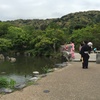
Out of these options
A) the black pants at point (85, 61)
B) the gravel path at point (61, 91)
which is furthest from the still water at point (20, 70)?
the gravel path at point (61, 91)

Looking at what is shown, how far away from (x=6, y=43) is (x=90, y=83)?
32142 mm

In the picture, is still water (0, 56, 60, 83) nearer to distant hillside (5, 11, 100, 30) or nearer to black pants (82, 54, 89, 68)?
black pants (82, 54, 89, 68)

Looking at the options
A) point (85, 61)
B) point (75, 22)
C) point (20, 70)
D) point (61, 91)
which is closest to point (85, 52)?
point (85, 61)

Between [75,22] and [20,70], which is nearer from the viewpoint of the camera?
[20,70]

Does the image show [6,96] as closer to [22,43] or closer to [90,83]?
[90,83]

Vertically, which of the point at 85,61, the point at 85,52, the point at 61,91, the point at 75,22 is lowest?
the point at 61,91

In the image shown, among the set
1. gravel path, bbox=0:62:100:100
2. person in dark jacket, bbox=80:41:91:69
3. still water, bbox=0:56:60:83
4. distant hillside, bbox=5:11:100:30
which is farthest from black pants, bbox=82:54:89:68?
distant hillside, bbox=5:11:100:30

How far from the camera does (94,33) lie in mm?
32500

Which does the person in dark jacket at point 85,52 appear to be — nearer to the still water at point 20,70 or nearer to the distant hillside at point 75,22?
the still water at point 20,70

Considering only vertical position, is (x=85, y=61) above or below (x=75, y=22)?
below

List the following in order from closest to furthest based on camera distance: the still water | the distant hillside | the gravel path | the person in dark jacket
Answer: the gravel path < the person in dark jacket < the still water < the distant hillside

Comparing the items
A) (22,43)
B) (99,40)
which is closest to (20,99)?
(99,40)

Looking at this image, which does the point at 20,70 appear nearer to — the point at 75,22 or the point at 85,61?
the point at 85,61

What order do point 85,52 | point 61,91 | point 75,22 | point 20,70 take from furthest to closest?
1. point 75,22
2. point 20,70
3. point 85,52
4. point 61,91
